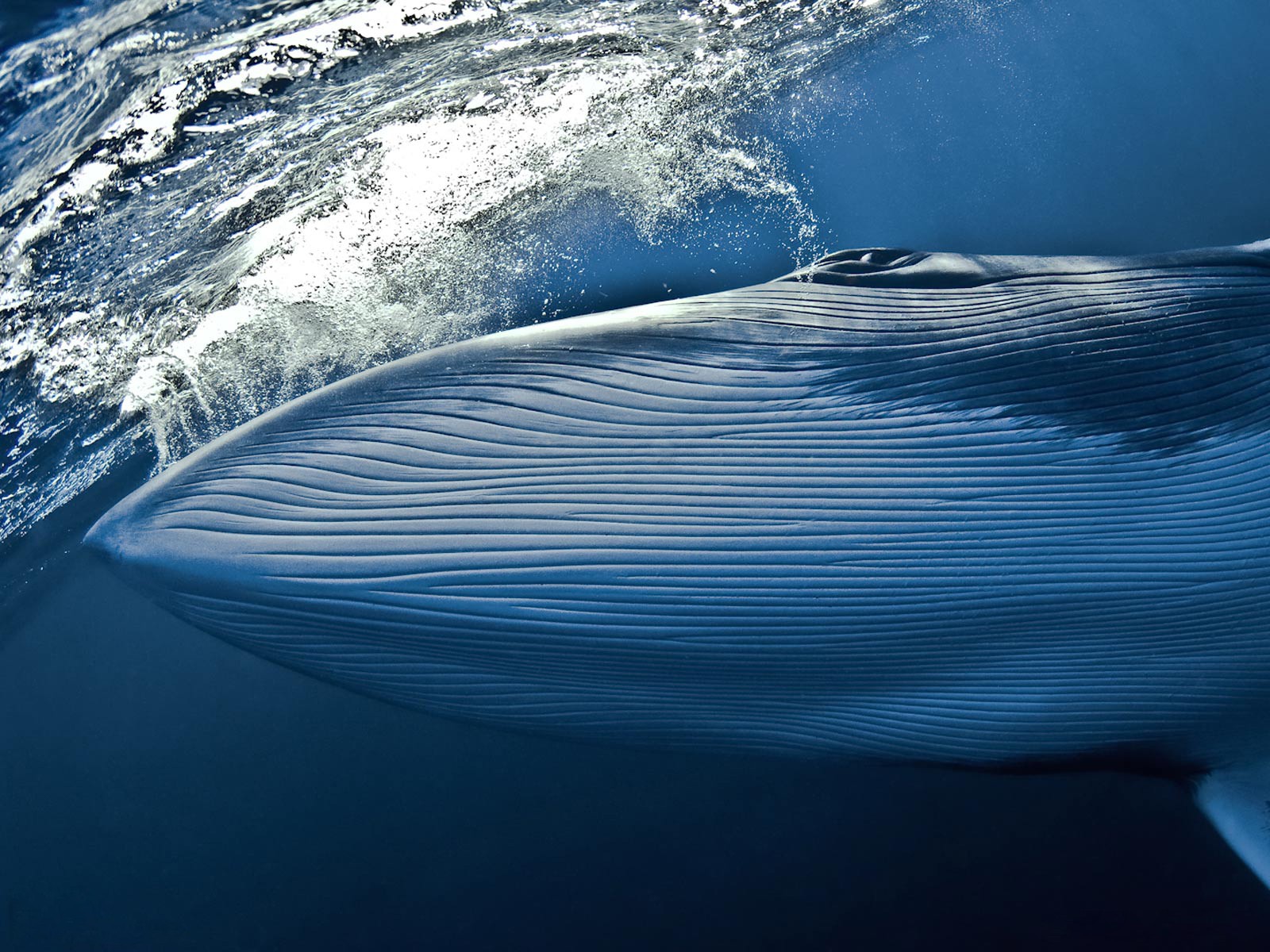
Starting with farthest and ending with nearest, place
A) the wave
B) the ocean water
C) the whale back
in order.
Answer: the wave → the ocean water → the whale back

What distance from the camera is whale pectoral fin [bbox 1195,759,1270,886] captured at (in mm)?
3592

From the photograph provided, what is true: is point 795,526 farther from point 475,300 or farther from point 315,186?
point 315,186

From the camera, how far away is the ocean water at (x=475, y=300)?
11.6 feet

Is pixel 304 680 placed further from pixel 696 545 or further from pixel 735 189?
pixel 735 189

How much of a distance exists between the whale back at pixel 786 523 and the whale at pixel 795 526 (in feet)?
0.04

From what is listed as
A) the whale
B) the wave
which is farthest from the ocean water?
the whale

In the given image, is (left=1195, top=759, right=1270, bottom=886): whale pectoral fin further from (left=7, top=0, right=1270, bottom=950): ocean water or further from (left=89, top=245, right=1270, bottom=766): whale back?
(left=89, top=245, right=1270, bottom=766): whale back

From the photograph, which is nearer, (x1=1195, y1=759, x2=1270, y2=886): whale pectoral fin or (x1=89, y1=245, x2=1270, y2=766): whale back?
(x1=89, y1=245, x2=1270, y2=766): whale back

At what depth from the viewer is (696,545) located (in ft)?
10.6

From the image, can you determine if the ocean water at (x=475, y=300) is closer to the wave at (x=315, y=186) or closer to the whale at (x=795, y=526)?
the wave at (x=315, y=186)

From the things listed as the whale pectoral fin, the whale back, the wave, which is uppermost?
the wave

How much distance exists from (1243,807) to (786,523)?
2451mm

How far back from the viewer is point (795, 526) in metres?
3.27

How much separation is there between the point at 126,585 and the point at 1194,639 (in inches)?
185
